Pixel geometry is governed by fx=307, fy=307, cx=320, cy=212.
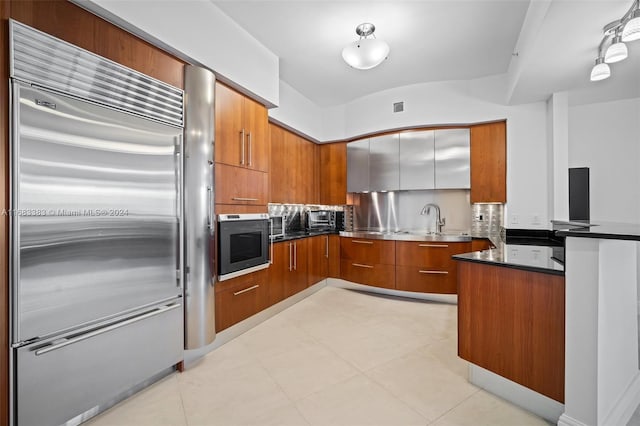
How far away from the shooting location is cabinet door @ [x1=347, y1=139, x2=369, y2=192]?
465 centimetres

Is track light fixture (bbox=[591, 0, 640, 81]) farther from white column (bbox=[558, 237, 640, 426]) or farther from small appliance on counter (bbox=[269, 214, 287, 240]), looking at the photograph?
small appliance on counter (bbox=[269, 214, 287, 240])

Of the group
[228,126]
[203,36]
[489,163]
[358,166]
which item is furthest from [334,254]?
[203,36]

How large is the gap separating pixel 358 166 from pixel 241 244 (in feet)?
8.37

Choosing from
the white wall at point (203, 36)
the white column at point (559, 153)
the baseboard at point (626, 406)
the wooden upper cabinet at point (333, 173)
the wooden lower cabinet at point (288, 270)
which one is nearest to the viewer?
the baseboard at point (626, 406)

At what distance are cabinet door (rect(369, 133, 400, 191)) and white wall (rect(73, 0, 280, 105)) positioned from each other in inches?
75.2

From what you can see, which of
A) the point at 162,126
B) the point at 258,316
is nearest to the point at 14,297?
the point at 162,126

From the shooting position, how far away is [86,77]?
1.67m

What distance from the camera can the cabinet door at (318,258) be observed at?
13.9 ft

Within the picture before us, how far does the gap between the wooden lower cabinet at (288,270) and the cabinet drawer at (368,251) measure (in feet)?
2.45

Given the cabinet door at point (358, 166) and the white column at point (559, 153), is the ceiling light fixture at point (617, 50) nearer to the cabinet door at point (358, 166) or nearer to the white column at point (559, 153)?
the white column at point (559, 153)

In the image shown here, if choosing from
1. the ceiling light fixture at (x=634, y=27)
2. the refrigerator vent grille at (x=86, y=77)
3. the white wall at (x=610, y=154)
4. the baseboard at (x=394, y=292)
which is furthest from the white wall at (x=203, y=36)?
the white wall at (x=610, y=154)

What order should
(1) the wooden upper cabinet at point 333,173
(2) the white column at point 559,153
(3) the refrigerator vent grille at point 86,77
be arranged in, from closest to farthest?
(3) the refrigerator vent grille at point 86,77
(2) the white column at point 559,153
(1) the wooden upper cabinet at point 333,173

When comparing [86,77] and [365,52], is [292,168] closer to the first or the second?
[365,52]

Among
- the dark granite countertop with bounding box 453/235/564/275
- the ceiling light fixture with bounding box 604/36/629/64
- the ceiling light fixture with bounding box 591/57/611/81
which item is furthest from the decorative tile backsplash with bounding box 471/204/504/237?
the ceiling light fixture with bounding box 604/36/629/64
